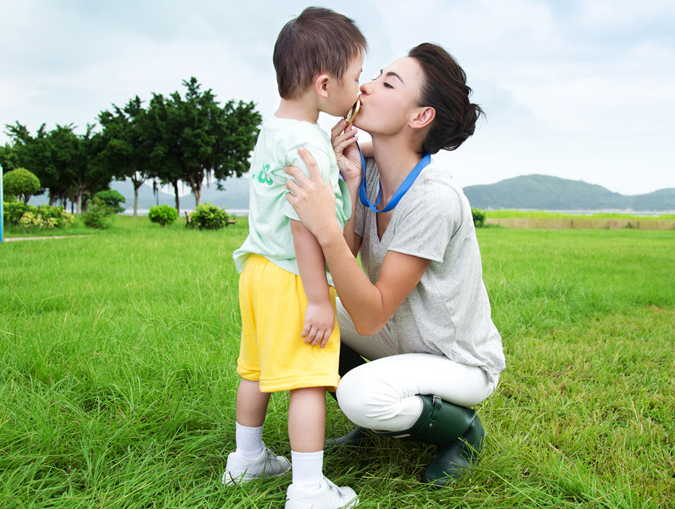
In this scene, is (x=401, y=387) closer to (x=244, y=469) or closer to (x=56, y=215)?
A: (x=244, y=469)

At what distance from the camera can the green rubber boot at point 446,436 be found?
5.20 ft

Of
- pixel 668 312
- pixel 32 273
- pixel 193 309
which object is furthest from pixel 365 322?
pixel 32 273

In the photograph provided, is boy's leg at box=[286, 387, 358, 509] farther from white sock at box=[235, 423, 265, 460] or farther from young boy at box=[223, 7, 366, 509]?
white sock at box=[235, 423, 265, 460]

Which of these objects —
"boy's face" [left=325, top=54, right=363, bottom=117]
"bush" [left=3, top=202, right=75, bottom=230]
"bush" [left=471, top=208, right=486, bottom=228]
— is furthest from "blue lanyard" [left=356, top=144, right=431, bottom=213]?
"bush" [left=471, top=208, right=486, bottom=228]

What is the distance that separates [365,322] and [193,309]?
217 cm

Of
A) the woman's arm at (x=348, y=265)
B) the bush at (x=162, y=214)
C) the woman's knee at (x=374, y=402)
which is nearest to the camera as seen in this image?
the woman's arm at (x=348, y=265)

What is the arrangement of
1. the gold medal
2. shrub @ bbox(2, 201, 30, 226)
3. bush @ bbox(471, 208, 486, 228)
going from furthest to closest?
bush @ bbox(471, 208, 486, 228)
shrub @ bbox(2, 201, 30, 226)
the gold medal

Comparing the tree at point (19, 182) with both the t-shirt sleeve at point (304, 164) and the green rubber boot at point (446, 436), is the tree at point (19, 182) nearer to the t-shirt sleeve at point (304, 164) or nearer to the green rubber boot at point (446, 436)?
the t-shirt sleeve at point (304, 164)

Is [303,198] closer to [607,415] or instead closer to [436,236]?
[436,236]

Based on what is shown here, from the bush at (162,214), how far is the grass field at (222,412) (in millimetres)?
10058

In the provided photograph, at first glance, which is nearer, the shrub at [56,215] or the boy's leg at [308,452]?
the boy's leg at [308,452]

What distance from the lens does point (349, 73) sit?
4.73 ft

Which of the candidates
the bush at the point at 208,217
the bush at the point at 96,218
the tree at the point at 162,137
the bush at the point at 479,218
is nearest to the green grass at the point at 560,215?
the bush at the point at 479,218

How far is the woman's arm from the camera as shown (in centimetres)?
138
